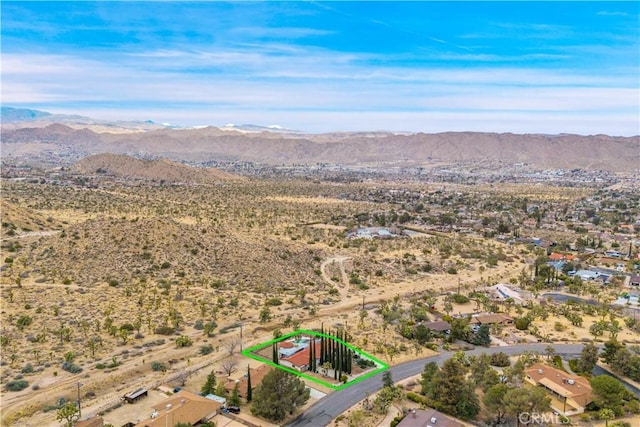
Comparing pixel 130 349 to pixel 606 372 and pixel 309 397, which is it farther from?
pixel 606 372

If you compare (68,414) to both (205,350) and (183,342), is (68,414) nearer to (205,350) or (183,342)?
(183,342)

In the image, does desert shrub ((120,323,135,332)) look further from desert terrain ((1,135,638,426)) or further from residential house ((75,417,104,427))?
residential house ((75,417,104,427))

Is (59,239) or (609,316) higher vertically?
(59,239)

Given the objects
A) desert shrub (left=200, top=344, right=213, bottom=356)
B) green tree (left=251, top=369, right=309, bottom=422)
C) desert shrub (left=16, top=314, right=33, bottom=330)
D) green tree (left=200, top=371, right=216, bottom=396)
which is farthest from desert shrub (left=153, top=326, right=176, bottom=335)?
green tree (left=251, top=369, right=309, bottom=422)

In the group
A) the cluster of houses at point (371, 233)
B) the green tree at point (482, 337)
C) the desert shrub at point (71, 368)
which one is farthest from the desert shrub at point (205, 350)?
the cluster of houses at point (371, 233)

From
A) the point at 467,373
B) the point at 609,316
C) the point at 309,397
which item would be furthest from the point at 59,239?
the point at 609,316

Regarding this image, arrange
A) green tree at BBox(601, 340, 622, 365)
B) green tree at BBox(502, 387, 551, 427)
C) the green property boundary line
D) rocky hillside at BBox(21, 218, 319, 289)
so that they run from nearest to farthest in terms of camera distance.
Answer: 1. green tree at BBox(502, 387, 551, 427)
2. the green property boundary line
3. green tree at BBox(601, 340, 622, 365)
4. rocky hillside at BBox(21, 218, 319, 289)

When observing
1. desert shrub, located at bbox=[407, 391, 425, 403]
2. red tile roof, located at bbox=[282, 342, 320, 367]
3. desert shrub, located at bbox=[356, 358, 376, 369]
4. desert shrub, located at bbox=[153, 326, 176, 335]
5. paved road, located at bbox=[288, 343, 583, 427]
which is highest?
desert shrub, located at bbox=[153, 326, 176, 335]
